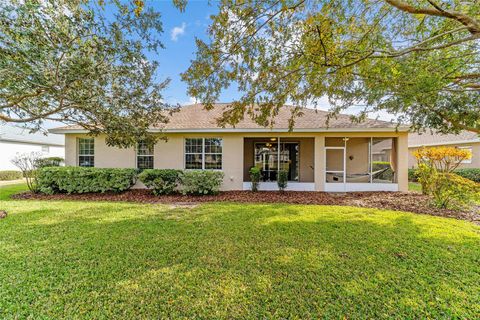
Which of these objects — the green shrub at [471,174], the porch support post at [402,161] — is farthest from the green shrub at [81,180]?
the green shrub at [471,174]

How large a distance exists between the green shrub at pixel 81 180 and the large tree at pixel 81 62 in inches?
125

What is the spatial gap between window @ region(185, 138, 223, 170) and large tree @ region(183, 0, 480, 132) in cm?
444

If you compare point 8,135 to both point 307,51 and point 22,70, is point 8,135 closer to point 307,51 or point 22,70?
point 22,70

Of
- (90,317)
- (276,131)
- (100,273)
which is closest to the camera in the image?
(90,317)

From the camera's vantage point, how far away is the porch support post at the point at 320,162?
11352 mm

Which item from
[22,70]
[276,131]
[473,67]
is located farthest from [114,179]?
[473,67]

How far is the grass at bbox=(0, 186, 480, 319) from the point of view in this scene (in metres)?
2.80

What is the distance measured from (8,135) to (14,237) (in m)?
22.1

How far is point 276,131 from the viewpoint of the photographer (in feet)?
36.2

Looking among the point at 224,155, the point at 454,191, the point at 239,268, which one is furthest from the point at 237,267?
the point at 454,191

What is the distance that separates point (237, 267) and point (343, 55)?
542 centimetres

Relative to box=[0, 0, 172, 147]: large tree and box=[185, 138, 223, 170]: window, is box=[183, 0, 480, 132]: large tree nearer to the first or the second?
box=[0, 0, 172, 147]: large tree

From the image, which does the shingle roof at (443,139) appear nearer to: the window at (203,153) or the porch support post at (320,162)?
the porch support post at (320,162)

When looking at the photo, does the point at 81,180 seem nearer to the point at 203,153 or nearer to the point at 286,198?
the point at 203,153
